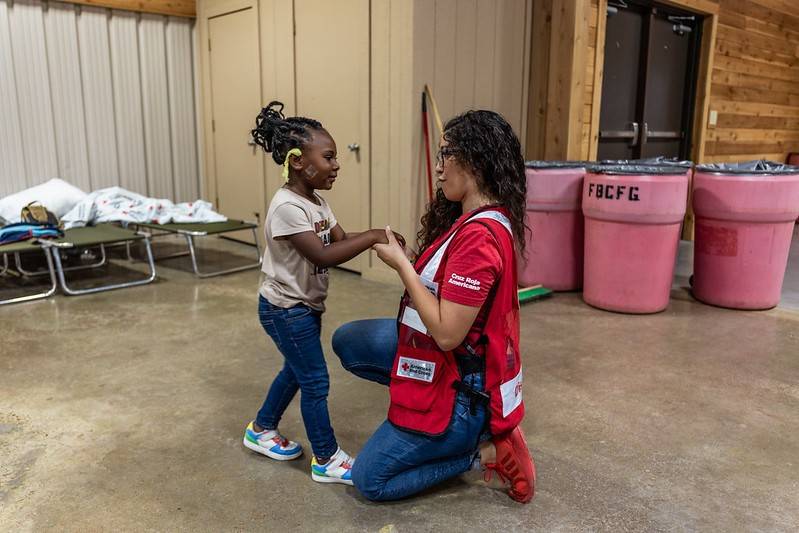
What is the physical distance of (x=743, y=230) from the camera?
387 cm

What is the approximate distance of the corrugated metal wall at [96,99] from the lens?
5488 millimetres

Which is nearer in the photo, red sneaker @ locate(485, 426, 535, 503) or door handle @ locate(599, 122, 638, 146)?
red sneaker @ locate(485, 426, 535, 503)

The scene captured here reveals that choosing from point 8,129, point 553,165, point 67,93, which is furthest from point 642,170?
point 8,129

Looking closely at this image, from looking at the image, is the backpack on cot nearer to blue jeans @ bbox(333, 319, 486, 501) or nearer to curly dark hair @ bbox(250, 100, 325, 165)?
curly dark hair @ bbox(250, 100, 325, 165)

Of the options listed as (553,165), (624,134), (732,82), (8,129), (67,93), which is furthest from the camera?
(732,82)

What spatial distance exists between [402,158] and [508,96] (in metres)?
1.08

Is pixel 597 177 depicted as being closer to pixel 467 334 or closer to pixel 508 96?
pixel 508 96

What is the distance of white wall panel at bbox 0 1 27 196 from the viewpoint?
17.6 ft

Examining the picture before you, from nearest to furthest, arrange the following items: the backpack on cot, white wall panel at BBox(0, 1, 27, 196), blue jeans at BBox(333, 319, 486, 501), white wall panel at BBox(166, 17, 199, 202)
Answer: blue jeans at BBox(333, 319, 486, 501) → the backpack on cot → white wall panel at BBox(0, 1, 27, 196) → white wall panel at BBox(166, 17, 199, 202)

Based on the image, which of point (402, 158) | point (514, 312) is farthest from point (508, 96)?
point (514, 312)

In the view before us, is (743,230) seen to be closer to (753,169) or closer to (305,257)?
(753,169)

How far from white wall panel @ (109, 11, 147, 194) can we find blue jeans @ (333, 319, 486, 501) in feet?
16.3

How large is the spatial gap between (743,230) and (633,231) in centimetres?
67

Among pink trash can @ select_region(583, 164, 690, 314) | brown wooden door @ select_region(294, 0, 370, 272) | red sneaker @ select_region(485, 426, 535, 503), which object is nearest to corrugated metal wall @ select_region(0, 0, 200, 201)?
brown wooden door @ select_region(294, 0, 370, 272)
